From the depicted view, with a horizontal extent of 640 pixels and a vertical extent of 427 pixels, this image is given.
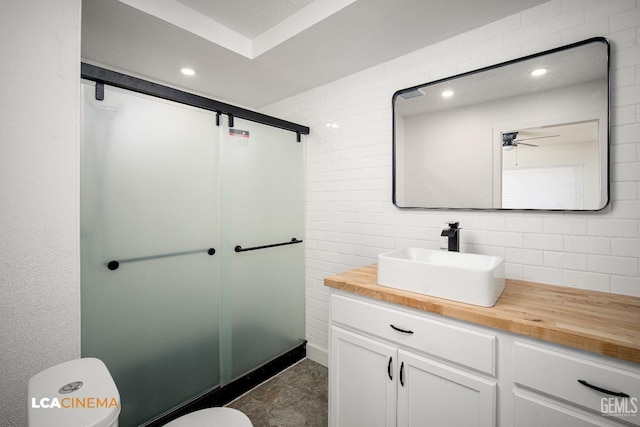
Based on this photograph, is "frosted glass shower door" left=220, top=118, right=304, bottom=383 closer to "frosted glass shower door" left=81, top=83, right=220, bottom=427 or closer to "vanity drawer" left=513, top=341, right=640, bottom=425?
"frosted glass shower door" left=81, top=83, right=220, bottom=427

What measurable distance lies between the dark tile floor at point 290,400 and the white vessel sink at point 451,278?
1080mm

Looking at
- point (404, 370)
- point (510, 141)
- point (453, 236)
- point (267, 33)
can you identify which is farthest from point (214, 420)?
point (267, 33)

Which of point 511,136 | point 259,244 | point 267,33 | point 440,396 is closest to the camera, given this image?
point 440,396

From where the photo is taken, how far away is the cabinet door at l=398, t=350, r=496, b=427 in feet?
3.58

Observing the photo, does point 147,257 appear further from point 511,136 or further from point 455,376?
point 511,136

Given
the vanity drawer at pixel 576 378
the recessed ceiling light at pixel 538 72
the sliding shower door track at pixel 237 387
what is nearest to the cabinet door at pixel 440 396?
Answer: the vanity drawer at pixel 576 378

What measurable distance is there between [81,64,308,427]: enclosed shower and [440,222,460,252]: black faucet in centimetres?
128

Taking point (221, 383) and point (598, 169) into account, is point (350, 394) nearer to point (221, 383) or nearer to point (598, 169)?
point (221, 383)

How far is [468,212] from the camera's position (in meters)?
1.71

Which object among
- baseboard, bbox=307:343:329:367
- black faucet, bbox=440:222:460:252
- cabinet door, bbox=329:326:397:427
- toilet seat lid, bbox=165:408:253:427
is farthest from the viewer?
baseboard, bbox=307:343:329:367

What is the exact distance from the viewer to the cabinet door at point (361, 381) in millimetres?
1336

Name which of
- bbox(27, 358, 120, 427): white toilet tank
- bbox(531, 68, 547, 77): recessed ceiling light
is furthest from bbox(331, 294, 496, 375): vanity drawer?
bbox(531, 68, 547, 77): recessed ceiling light

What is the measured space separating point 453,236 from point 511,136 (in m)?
0.62

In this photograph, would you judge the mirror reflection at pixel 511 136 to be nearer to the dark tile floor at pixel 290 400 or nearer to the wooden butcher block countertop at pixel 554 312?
the wooden butcher block countertop at pixel 554 312
